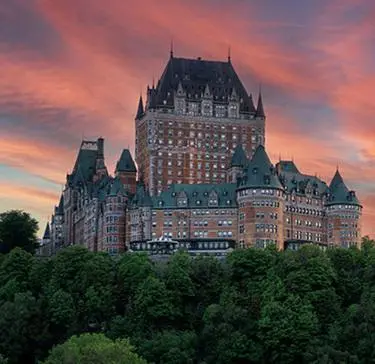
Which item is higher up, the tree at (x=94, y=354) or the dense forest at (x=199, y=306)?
the dense forest at (x=199, y=306)

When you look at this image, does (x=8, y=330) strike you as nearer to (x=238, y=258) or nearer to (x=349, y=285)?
(x=238, y=258)

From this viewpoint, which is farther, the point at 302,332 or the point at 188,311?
the point at 188,311

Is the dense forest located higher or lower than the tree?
higher

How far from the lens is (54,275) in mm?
170500

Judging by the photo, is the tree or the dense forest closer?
the tree

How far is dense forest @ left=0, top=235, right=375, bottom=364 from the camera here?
469 ft

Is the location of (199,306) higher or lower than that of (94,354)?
higher

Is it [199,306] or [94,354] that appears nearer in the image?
[94,354]

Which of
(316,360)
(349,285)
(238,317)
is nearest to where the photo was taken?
(316,360)

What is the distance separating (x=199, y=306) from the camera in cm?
Answer: 16238

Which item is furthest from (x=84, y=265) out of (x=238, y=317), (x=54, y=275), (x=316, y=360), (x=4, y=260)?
Answer: (x=316, y=360)

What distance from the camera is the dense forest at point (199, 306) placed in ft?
469

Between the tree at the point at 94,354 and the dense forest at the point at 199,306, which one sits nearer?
the tree at the point at 94,354

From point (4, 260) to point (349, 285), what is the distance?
60970 millimetres
